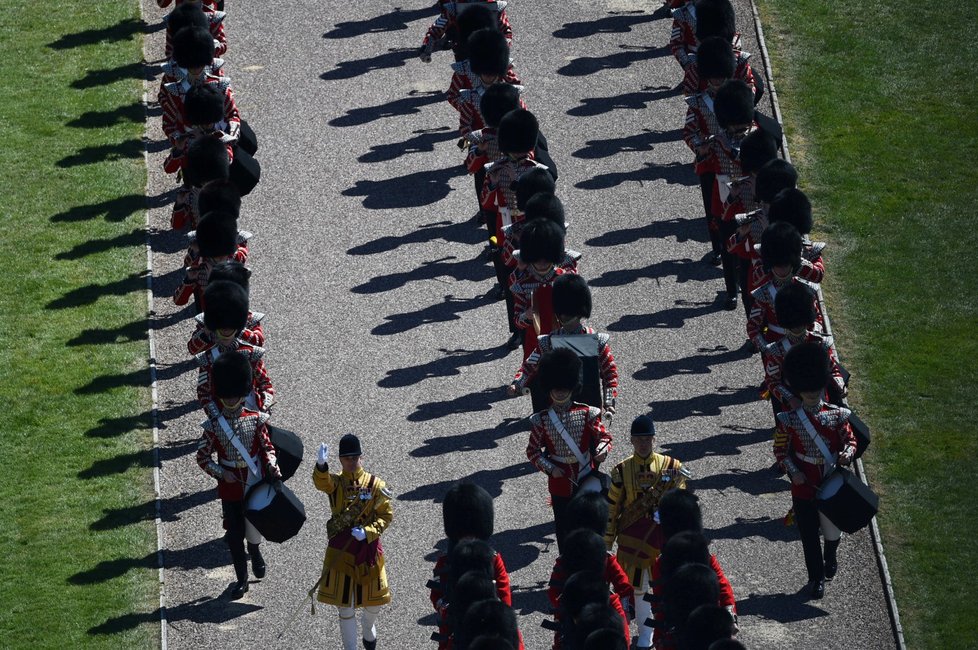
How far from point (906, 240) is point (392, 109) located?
6589 mm

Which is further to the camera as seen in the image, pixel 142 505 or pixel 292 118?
pixel 292 118

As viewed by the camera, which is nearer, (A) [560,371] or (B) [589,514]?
(B) [589,514]

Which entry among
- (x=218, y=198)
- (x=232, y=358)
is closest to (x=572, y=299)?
(x=232, y=358)

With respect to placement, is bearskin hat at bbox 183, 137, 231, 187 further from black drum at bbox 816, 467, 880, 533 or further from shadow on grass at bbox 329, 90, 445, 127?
black drum at bbox 816, 467, 880, 533

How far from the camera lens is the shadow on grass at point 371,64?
1087 inches

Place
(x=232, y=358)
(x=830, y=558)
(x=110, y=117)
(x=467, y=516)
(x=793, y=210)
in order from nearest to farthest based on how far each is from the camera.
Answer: (x=467, y=516) < (x=232, y=358) < (x=830, y=558) < (x=793, y=210) < (x=110, y=117)

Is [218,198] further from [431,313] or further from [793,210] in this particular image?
[793,210]

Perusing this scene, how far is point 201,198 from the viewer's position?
74.9ft

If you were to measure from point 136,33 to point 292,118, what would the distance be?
3.16m

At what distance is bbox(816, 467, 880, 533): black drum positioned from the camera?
19078mm

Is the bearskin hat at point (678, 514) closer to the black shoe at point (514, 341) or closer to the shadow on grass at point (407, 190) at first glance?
the black shoe at point (514, 341)

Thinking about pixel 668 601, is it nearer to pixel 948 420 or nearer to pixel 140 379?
pixel 948 420

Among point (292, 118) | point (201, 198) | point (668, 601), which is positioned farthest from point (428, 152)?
point (668, 601)

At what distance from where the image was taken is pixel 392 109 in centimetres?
2700
